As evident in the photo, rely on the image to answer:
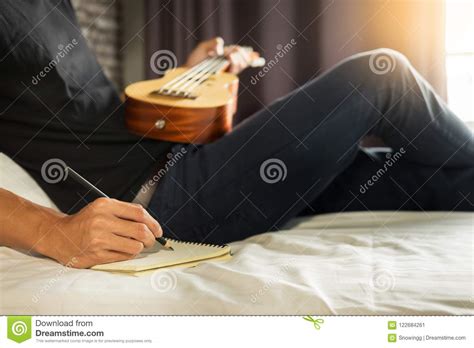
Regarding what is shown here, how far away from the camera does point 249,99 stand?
1688mm

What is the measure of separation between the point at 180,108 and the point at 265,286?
0.41 m

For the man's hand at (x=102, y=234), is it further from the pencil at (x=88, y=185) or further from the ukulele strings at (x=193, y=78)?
the ukulele strings at (x=193, y=78)

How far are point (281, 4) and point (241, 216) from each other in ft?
2.71

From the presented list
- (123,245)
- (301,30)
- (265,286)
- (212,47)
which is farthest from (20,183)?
(301,30)

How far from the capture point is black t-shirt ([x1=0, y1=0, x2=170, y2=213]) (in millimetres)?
737

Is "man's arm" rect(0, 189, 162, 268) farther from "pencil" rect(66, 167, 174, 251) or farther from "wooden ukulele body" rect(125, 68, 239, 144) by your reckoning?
"wooden ukulele body" rect(125, 68, 239, 144)

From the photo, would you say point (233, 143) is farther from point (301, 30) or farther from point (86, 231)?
point (301, 30)

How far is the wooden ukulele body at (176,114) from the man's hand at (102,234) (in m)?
0.25

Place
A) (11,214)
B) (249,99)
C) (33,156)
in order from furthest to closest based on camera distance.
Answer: (249,99), (33,156), (11,214)

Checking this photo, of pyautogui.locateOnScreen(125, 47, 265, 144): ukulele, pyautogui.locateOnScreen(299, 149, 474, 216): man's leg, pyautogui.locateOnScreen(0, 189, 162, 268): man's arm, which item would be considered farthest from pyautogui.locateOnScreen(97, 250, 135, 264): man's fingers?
pyautogui.locateOnScreen(299, 149, 474, 216): man's leg

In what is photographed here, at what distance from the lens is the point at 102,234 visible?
1.91 feet

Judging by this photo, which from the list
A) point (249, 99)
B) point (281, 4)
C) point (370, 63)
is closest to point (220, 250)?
point (370, 63)
